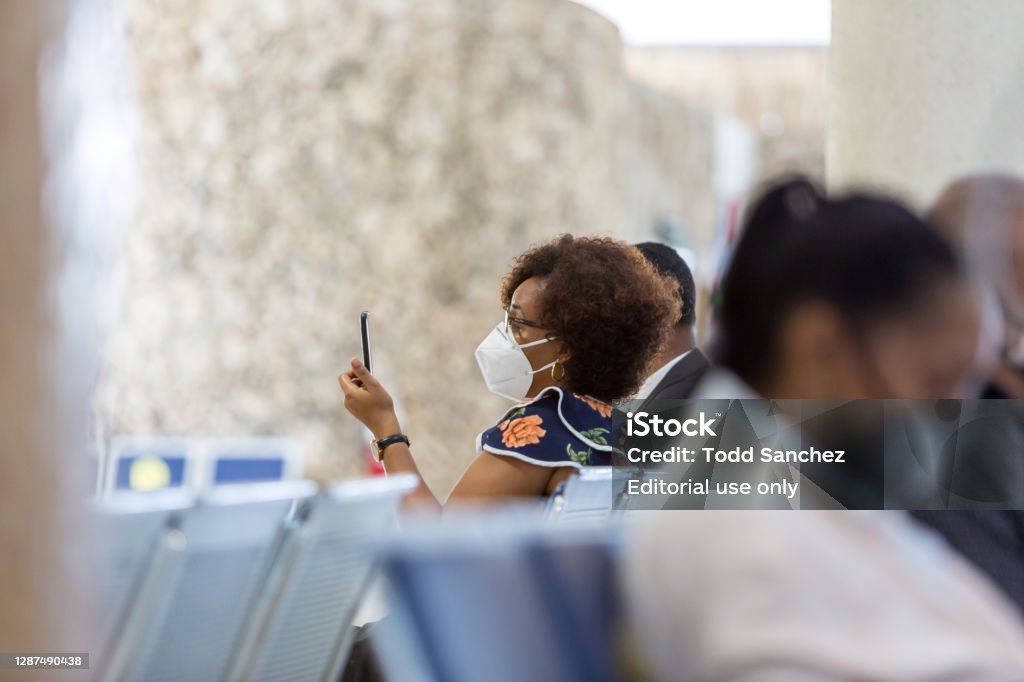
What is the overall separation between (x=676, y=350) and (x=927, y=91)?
2.69 ft

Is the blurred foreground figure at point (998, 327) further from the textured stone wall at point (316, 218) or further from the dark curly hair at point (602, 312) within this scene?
the textured stone wall at point (316, 218)

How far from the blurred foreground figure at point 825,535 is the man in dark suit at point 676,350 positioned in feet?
3.58

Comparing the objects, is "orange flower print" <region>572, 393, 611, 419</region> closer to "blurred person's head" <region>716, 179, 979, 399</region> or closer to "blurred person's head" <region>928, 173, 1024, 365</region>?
"blurred person's head" <region>928, 173, 1024, 365</region>

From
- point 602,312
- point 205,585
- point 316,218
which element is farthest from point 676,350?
point 316,218

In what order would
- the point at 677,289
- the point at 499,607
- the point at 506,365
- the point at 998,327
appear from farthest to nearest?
the point at 677,289
the point at 506,365
the point at 998,327
the point at 499,607

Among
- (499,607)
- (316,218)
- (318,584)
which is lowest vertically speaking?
(316,218)

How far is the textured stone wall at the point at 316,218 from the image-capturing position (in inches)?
392

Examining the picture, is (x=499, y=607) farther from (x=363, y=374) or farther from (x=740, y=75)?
(x=740, y=75)

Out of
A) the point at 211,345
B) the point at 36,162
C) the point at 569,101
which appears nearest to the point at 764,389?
the point at 36,162

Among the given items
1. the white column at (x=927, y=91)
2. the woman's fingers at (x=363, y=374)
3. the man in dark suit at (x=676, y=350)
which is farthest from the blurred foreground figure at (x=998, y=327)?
the woman's fingers at (x=363, y=374)

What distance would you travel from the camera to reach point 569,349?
2797 millimetres

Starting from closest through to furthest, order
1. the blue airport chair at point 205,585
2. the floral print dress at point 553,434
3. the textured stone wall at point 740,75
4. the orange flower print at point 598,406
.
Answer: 1. the blue airport chair at point 205,585
2. the floral print dress at point 553,434
3. the orange flower print at point 598,406
4. the textured stone wall at point 740,75

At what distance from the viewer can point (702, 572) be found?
1.20 meters

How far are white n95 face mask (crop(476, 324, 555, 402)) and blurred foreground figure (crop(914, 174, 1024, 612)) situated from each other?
101cm
